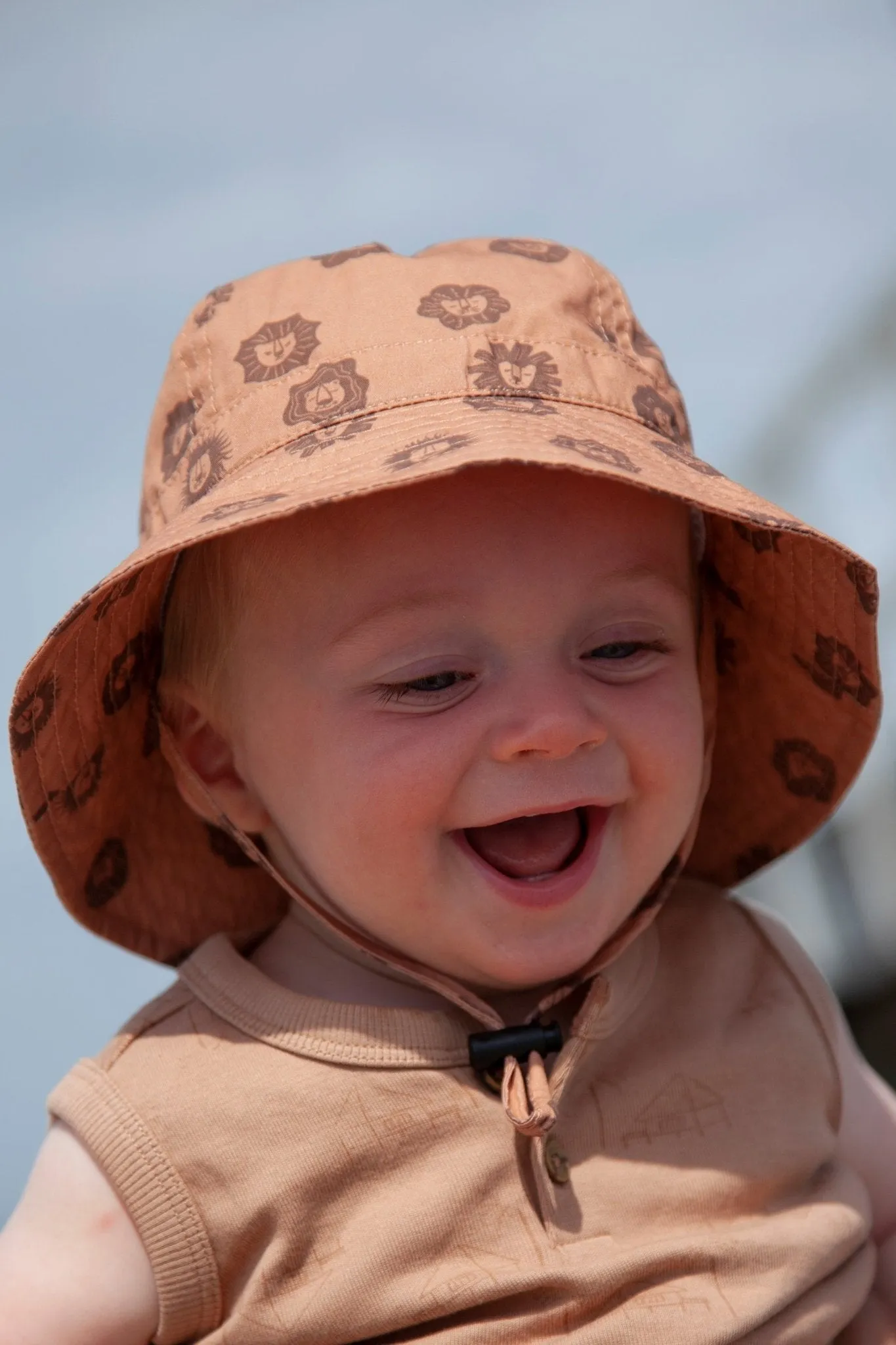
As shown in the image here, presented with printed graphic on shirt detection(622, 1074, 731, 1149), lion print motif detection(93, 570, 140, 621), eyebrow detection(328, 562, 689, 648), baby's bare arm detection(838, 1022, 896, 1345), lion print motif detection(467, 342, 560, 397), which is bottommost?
baby's bare arm detection(838, 1022, 896, 1345)

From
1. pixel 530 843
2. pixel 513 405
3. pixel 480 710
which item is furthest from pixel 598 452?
pixel 530 843

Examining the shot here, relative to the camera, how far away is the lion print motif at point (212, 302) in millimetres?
1277

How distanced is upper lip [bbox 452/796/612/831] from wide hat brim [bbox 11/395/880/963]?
0.24 m

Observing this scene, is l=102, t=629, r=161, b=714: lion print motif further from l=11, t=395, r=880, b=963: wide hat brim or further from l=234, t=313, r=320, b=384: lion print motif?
l=234, t=313, r=320, b=384: lion print motif

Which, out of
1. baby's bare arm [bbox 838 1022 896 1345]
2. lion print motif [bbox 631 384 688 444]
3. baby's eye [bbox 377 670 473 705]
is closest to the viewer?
Result: baby's eye [bbox 377 670 473 705]

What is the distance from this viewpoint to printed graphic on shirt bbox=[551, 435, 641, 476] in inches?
40.9

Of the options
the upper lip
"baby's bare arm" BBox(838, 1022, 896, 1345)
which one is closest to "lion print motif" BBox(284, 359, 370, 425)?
the upper lip

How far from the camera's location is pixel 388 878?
3.74ft

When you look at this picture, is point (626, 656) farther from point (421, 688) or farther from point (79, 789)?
point (79, 789)

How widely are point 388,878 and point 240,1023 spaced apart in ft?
0.58

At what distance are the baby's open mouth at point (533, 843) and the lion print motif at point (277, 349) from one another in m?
0.40

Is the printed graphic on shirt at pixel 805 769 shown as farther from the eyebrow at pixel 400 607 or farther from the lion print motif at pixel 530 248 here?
the lion print motif at pixel 530 248


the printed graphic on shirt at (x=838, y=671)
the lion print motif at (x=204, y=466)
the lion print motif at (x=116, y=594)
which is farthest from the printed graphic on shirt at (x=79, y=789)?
the printed graphic on shirt at (x=838, y=671)

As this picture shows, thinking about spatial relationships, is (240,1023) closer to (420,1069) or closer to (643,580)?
(420,1069)
